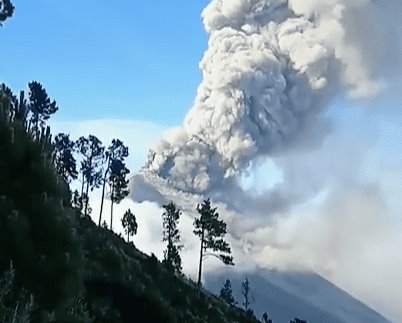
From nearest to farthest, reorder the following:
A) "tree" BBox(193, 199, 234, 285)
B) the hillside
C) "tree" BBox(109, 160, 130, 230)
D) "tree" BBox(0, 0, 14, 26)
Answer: the hillside < "tree" BBox(0, 0, 14, 26) < "tree" BBox(193, 199, 234, 285) < "tree" BBox(109, 160, 130, 230)

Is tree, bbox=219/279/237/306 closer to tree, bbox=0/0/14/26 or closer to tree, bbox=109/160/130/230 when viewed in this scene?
tree, bbox=109/160/130/230

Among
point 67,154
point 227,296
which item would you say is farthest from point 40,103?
point 227,296

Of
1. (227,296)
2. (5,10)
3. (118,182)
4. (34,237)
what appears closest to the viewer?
(34,237)

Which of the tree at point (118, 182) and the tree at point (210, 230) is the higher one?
the tree at point (118, 182)

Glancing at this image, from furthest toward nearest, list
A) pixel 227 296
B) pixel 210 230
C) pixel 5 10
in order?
pixel 227 296
pixel 210 230
pixel 5 10

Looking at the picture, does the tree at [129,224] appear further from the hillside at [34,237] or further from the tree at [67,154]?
the hillside at [34,237]

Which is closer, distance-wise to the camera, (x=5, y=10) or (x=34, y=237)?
(x=34, y=237)

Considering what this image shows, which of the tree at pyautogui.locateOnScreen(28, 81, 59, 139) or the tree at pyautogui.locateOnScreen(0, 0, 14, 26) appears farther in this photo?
the tree at pyautogui.locateOnScreen(28, 81, 59, 139)

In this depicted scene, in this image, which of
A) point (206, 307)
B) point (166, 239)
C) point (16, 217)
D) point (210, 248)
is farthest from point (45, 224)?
point (166, 239)

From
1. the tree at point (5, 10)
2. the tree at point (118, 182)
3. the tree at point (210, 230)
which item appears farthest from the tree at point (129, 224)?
the tree at point (5, 10)

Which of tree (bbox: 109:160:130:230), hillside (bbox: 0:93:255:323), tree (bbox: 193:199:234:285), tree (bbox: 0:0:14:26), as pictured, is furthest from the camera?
tree (bbox: 109:160:130:230)

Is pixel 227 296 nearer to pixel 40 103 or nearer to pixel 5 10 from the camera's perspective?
pixel 40 103

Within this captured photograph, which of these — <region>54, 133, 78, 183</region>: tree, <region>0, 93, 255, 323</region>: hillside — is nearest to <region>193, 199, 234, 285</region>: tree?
<region>54, 133, 78, 183</region>: tree

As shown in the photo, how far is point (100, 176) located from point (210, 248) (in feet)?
95.7
